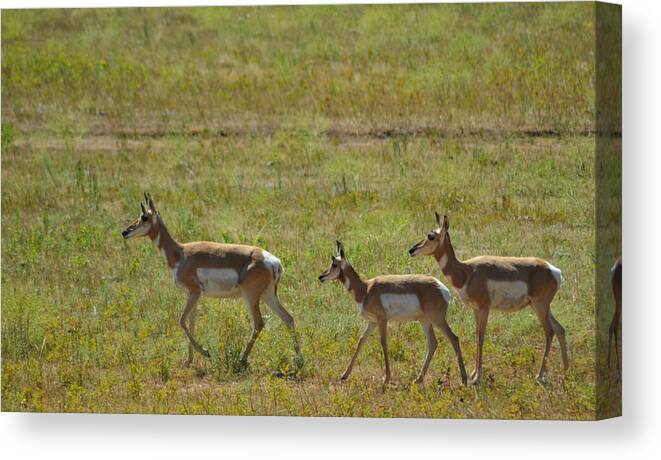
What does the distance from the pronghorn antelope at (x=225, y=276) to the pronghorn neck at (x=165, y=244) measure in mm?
10

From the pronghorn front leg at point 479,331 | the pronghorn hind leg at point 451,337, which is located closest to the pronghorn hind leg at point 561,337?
the pronghorn front leg at point 479,331

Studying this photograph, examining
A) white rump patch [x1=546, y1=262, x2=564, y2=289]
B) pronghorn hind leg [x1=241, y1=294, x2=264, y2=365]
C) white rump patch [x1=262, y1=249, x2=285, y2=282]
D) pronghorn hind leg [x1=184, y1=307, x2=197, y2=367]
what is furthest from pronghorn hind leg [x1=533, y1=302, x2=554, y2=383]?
pronghorn hind leg [x1=184, y1=307, x2=197, y2=367]

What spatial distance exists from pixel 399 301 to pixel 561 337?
4.99 ft

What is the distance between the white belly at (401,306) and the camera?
1447cm

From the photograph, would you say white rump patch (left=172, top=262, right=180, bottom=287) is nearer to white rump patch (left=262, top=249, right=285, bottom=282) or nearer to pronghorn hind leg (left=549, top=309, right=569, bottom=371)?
white rump patch (left=262, top=249, right=285, bottom=282)

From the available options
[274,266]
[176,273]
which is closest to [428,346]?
[274,266]

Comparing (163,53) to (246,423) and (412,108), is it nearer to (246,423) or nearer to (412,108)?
(412,108)

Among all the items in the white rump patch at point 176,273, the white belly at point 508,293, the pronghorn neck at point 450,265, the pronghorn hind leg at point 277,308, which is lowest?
the pronghorn hind leg at point 277,308

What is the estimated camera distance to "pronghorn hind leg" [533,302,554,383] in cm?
1427

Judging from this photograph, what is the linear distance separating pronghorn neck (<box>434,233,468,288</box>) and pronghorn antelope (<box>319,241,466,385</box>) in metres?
0.12

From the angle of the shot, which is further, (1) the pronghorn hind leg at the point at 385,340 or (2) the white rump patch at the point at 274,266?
(2) the white rump patch at the point at 274,266

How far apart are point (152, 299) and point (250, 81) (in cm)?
391

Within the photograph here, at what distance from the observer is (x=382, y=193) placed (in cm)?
1806

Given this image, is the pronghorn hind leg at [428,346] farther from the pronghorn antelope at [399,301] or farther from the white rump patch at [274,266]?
the white rump patch at [274,266]
